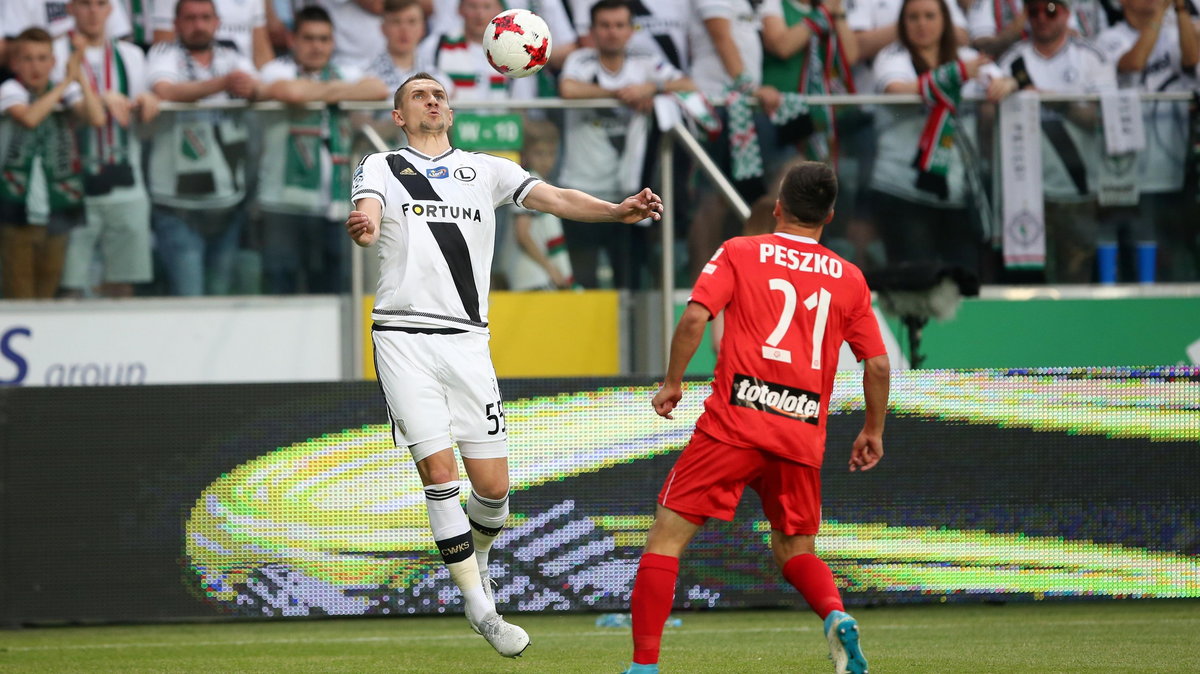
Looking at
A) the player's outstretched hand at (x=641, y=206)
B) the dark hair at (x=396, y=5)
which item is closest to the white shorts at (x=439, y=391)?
the player's outstretched hand at (x=641, y=206)

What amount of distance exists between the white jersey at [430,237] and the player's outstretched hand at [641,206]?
2.30 ft

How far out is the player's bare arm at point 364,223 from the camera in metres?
6.14

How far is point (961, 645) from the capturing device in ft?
25.3

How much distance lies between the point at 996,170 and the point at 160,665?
273 inches

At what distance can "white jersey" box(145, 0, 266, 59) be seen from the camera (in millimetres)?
11547

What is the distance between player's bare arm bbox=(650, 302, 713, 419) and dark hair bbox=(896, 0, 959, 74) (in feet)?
22.2

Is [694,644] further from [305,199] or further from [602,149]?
[305,199]

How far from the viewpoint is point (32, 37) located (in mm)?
10828

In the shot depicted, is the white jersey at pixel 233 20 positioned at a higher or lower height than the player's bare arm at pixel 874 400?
higher

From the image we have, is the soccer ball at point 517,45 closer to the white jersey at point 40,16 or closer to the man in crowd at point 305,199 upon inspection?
the man in crowd at point 305,199

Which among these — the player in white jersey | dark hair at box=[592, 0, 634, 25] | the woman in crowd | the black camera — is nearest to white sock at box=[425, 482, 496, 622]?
the player in white jersey

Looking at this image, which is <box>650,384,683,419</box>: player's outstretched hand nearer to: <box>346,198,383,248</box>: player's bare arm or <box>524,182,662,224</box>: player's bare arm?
<box>524,182,662,224</box>: player's bare arm

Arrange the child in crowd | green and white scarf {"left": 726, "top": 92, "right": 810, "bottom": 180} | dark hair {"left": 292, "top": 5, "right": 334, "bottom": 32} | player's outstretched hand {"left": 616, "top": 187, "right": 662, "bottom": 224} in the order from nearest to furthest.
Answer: player's outstretched hand {"left": 616, "top": 187, "right": 662, "bottom": 224} < the child in crowd < green and white scarf {"left": 726, "top": 92, "right": 810, "bottom": 180} < dark hair {"left": 292, "top": 5, "right": 334, "bottom": 32}

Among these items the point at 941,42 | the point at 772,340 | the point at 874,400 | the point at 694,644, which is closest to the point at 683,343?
the point at 772,340
